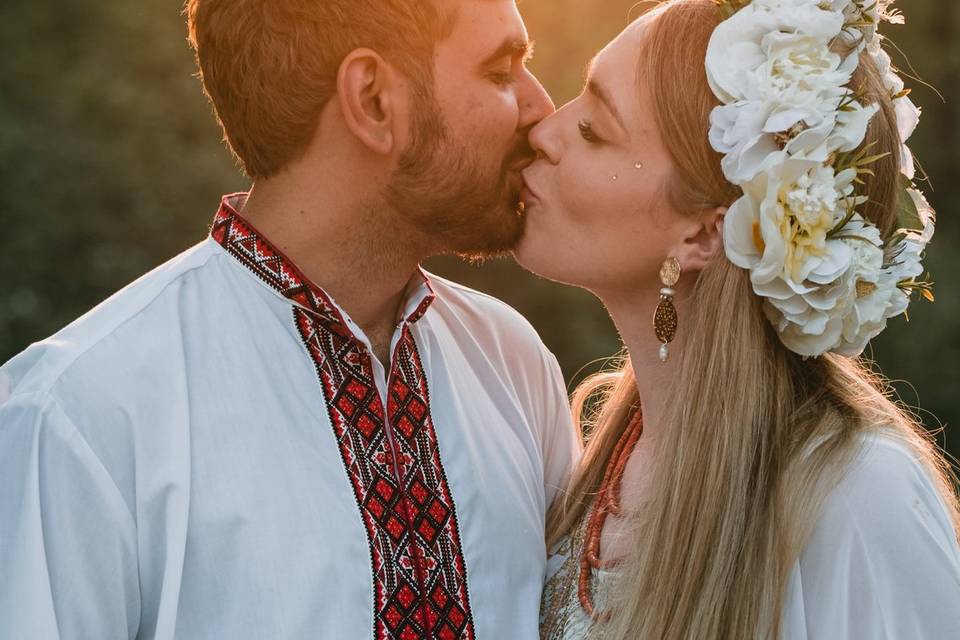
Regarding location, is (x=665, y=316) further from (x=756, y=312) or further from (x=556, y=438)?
(x=556, y=438)

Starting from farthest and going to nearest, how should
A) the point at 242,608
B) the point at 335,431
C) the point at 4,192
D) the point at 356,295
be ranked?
1. the point at 4,192
2. the point at 356,295
3. the point at 335,431
4. the point at 242,608

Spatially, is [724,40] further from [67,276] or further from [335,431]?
[67,276]

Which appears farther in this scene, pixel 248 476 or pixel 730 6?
pixel 730 6

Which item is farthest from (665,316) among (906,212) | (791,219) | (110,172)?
(110,172)

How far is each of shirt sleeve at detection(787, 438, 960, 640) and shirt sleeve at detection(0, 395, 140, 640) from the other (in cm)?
126

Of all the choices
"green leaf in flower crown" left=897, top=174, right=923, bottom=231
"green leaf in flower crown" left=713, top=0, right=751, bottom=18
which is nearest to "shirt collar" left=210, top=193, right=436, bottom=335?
"green leaf in flower crown" left=713, top=0, right=751, bottom=18

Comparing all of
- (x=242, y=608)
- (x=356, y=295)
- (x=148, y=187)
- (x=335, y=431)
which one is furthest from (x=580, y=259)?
(x=148, y=187)

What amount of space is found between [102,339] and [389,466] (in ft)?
1.98

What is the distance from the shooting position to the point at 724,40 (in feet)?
8.36

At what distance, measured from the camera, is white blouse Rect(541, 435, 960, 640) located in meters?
2.36

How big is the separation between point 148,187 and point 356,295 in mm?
5946

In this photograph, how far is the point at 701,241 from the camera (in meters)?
2.73

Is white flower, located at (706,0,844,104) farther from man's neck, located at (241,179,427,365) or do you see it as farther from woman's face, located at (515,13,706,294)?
man's neck, located at (241,179,427,365)

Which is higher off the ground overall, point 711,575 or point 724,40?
point 724,40
